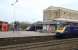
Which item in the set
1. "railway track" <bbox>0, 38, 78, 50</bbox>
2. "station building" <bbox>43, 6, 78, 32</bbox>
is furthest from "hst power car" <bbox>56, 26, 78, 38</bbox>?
"station building" <bbox>43, 6, 78, 32</bbox>

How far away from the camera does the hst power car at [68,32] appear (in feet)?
47.4

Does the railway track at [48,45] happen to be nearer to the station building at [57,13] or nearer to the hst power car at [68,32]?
the hst power car at [68,32]

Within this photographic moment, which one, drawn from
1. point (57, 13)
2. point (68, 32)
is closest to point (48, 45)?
point (68, 32)

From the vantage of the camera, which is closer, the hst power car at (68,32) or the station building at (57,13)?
the hst power car at (68,32)

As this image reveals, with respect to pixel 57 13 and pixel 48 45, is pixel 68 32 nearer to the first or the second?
pixel 48 45

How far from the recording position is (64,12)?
37.8 m

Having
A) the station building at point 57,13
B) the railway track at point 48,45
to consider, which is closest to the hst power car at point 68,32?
the railway track at point 48,45

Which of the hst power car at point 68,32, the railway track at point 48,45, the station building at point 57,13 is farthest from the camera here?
the station building at point 57,13

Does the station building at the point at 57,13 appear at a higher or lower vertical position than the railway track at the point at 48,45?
higher

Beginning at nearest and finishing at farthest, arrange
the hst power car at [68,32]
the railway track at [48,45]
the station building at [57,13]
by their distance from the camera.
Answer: the railway track at [48,45] < the hst power car at [68,32] < the station building at [57,13]

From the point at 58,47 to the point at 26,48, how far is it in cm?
261

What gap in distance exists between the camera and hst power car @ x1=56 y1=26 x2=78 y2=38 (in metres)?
14.5

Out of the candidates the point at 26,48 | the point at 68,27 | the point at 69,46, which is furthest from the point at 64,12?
the point at 26,48

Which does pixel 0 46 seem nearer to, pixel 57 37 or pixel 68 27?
pixel 57 37
